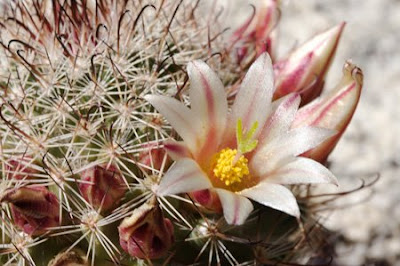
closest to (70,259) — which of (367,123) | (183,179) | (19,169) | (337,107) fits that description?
(19,169)

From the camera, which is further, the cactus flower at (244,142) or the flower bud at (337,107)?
the flower bud at (337,107)

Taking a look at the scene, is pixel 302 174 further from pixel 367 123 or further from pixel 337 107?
pixel 367 123

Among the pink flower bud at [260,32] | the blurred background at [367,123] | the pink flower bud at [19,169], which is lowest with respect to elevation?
the blurred background at [367,123]

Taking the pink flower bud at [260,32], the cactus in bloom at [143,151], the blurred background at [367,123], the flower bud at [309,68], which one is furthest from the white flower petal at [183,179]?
the blurred background at [367,123]

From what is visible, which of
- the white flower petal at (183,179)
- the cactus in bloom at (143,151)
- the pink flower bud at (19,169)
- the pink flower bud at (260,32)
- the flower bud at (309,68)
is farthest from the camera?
the pink flower bud at (260,32)

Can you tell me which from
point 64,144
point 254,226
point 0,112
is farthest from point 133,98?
point 254,226

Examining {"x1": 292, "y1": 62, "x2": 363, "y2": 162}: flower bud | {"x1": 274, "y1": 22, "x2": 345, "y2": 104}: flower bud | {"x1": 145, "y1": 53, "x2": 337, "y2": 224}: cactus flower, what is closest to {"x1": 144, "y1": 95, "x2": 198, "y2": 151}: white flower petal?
{"x1": 145, "y1": 53, "x2": 337, "y2": 224}: cactus flower

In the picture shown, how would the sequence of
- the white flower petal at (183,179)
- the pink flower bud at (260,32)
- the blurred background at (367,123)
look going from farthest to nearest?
the blurred background at (367,123), the pink flower bud at (260,32), the white flower petal at (183,179)

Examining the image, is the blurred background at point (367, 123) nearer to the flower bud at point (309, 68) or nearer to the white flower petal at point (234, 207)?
the flower bud at point (309, 68)
